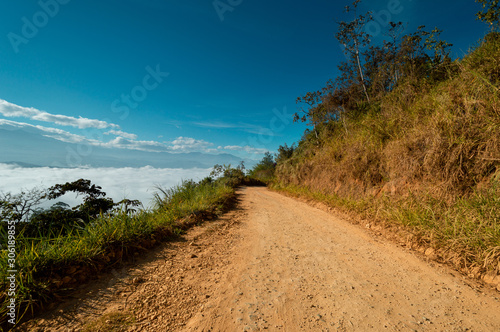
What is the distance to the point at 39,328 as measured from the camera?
1710 millimetres

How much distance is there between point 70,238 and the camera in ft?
9.19

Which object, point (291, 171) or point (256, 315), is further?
point (291, 171)

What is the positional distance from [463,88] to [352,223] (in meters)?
3.87

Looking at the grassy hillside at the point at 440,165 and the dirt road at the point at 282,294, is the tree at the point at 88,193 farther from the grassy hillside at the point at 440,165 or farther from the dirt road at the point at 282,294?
the grassy hillside at the point at 440,165

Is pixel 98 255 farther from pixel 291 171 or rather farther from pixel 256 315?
pixel 291 171

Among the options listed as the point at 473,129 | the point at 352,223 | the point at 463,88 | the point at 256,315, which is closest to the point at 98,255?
the point at 256,315

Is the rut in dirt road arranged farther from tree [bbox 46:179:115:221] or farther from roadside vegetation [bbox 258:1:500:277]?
tree [bbox 46:179:115:221]

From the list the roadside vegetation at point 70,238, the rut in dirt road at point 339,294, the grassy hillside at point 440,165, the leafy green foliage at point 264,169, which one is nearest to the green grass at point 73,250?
the roadside vegetation at point 70,238

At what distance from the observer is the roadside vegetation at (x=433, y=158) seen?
3016 millimetres

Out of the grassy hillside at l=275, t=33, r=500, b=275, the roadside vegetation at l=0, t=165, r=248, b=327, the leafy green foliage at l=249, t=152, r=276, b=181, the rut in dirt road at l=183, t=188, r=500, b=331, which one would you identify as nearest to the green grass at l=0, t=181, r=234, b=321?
the roadside vegetation at l=0, t=165, r=248, b=327

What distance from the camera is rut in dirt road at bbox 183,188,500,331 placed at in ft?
5.85

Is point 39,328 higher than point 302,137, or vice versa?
point 302,137

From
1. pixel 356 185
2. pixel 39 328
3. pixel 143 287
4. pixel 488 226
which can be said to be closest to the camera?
pixel 39 328

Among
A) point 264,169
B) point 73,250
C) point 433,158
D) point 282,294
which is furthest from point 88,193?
point 264,169
